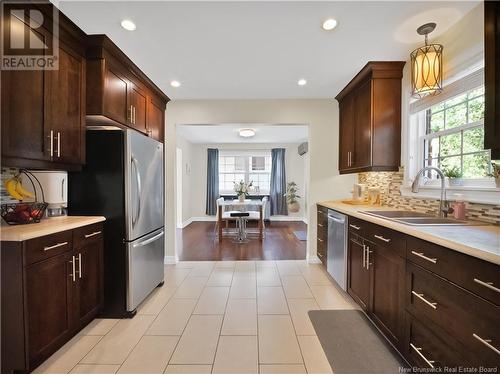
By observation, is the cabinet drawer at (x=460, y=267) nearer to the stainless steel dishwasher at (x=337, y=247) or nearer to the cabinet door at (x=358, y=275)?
the cabinet door at (x=358, y=275)

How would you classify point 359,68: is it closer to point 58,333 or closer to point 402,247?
point 402,247

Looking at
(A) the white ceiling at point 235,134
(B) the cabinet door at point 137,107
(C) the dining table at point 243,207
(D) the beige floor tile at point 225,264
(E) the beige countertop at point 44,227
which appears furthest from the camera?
(A) the white ceiling at point 235,134

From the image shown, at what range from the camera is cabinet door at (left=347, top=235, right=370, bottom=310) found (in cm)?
210

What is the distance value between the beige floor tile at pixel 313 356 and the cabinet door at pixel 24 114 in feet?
7.65

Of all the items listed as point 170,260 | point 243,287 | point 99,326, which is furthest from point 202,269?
point 99,326

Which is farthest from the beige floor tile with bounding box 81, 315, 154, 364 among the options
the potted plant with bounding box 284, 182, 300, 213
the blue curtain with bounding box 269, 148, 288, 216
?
the potted plant with bounding box 284, 182, 300, 213

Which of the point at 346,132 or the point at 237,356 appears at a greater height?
the point at 346,132

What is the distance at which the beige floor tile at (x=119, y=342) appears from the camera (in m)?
1.68

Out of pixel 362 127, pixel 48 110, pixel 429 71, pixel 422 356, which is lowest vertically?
pixel 422 356

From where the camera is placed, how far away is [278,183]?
7.44m

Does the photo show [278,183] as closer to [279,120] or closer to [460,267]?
[279,120]

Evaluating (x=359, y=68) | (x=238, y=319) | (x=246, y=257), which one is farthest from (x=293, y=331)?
(x=359, y=68)

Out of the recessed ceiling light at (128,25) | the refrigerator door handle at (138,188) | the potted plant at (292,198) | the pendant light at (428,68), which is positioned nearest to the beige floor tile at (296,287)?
the refrigerator door handle at (138,188)

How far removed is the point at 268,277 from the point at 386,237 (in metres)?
1.75
